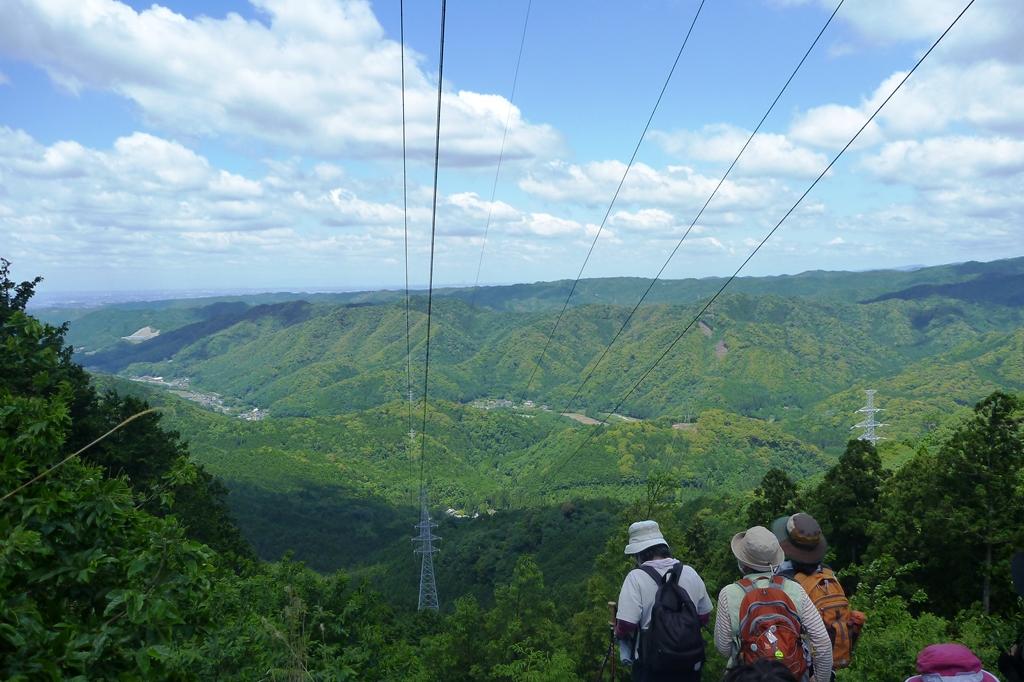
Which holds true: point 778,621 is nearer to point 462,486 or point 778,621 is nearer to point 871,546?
point 871,546

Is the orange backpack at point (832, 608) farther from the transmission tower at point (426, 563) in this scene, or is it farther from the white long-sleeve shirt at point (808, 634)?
the transmission tower at point (426, 563)

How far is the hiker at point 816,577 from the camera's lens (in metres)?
4.56

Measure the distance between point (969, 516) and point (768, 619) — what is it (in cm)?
1705

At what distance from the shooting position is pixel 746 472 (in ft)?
412

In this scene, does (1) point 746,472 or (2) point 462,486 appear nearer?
(1) point 746,472

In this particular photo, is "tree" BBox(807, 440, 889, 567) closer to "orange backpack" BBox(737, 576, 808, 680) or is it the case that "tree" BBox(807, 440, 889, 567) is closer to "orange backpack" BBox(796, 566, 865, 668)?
"orange backpack" BBox(796, 566, 865, 668)

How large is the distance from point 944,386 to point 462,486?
4841 inches

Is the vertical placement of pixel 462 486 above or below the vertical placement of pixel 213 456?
below

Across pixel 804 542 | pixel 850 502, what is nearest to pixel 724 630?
pixel 804 542

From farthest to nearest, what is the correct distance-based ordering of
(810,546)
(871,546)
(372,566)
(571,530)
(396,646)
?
1. (372,566)
2. (571,530)
3. (871,546)
4. (396,646)
5. (810,546)

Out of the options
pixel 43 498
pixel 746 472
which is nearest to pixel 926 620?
pixel 43 498

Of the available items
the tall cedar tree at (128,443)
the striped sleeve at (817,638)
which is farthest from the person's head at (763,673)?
the tall cedar tree at (128,443)

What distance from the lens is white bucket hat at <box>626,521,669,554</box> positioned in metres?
4.58

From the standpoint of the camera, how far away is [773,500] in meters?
24.2
